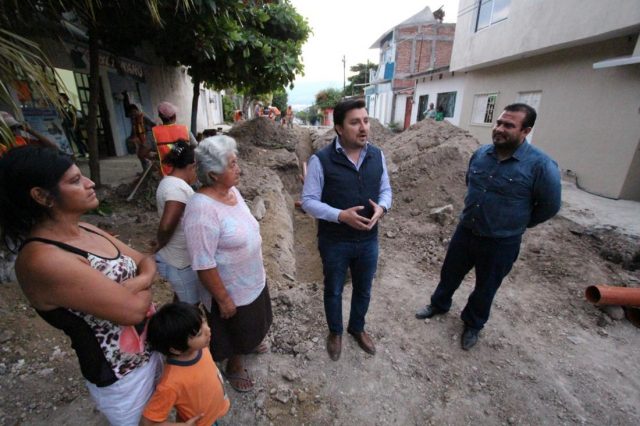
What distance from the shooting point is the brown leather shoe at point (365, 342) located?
8.51ft

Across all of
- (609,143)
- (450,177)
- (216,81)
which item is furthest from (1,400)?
(609,143)

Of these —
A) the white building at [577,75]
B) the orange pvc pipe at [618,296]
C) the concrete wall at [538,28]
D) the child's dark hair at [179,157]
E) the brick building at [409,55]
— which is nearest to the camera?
the child's dark hair at [179,157]

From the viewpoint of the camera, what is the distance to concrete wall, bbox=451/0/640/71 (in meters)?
5.86

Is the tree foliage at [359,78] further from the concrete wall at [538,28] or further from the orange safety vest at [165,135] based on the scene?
the orange safety vest at [165,135]

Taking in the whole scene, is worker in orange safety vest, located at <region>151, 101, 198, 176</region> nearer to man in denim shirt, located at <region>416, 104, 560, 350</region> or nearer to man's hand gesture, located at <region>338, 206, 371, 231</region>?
man's hand gesture, located at <region>338, 206, 371, 231</region>

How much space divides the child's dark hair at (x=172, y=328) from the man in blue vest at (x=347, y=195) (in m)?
1.05

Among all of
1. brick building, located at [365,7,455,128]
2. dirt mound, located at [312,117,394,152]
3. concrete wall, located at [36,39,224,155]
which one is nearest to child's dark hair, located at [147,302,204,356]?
concrete wall, located at [36,39,224,155]

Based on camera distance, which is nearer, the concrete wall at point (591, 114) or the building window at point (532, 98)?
the concrete wall at point (591, 114)

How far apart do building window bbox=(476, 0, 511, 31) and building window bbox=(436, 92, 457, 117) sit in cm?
352

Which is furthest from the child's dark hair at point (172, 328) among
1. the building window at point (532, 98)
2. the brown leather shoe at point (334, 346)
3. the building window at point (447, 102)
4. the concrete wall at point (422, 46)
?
the concrete wall at point (422, 46)

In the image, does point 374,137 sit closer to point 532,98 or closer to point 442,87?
point 442,87

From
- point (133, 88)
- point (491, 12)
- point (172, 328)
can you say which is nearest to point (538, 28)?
point (491, 12)

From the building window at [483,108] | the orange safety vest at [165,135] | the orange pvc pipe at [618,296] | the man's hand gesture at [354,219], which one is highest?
the building window at [483,108]

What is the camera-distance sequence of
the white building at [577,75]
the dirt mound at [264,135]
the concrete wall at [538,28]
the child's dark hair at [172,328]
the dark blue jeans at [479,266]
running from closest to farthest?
the child's dark hair at [172,328]
the dark blue jeans at [479,266]
the concrete wall at [538,28]
the white building at [577,75]
the dirt mound at [264,135]
